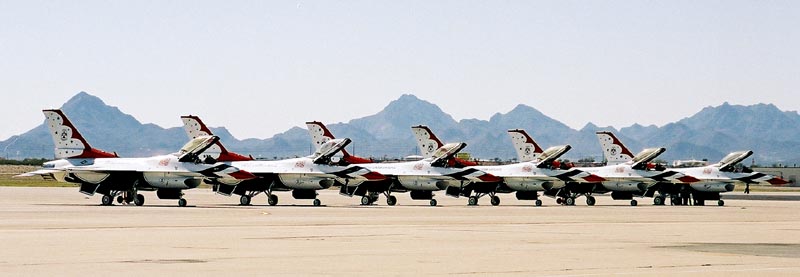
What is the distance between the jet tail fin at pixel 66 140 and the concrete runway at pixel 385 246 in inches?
636

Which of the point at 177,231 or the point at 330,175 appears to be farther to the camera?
the point at 330,175

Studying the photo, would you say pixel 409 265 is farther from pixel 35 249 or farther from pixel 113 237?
pixel 113 237

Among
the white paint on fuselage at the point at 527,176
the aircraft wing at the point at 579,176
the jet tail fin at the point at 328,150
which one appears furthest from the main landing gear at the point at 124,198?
the aircraft wing at the point at 579,176

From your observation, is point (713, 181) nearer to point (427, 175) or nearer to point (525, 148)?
point (525, 148)

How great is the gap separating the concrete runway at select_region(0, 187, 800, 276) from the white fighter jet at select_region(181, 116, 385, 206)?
19601 mm

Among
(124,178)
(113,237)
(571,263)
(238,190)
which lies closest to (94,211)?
(124,178)

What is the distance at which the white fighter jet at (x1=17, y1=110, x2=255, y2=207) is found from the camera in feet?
208

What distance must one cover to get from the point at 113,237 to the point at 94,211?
20.8 meters

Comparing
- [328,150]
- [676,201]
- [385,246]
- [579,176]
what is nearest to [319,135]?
[328,150]

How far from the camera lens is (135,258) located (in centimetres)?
2562

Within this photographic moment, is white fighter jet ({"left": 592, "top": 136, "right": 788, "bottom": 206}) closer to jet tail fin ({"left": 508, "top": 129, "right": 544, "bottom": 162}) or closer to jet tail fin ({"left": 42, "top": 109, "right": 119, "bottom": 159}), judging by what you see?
jet tail fin ({"left": 508, "top": 129, "right": 544, "bottom": 162})

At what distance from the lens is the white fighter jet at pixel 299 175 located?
223 ft

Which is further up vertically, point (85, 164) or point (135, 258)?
point (85, 164)

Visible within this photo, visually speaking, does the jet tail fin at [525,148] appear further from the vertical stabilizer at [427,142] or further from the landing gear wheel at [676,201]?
the landing gear wheel at [676,201]
